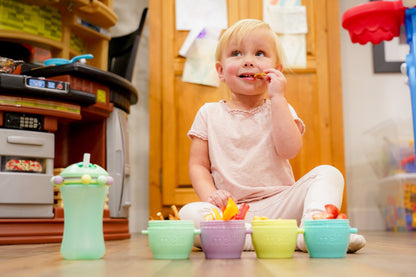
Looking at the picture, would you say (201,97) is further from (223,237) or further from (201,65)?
(223,237)

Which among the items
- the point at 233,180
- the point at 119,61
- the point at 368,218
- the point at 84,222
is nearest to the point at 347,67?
the point at 368,218

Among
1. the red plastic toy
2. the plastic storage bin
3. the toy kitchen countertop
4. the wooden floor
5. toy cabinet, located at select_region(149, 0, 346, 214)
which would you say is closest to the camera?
the wooden floor

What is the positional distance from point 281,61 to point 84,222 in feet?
2.22

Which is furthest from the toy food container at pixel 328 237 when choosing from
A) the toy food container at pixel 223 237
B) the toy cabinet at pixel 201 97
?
the toy cabinet at pixel 201 97

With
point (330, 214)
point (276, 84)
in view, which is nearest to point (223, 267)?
point (330, 214)

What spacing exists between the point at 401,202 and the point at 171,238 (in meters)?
1.89

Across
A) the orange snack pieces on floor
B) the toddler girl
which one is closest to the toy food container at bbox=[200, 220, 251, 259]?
the orange snack pieces on floor

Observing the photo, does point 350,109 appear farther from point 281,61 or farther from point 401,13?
point 281,61

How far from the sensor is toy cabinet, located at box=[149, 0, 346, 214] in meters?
2.45

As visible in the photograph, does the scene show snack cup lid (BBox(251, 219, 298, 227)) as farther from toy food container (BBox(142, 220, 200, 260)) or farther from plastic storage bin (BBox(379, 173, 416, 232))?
plastic storage bin (BBox(379, 173, 416, 232))

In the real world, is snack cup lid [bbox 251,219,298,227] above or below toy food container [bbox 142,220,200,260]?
above

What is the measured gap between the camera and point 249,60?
1.16m

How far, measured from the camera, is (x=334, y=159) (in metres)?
2.47

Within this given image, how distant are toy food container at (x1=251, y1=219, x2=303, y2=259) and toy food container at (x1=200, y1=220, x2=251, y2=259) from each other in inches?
1.2
